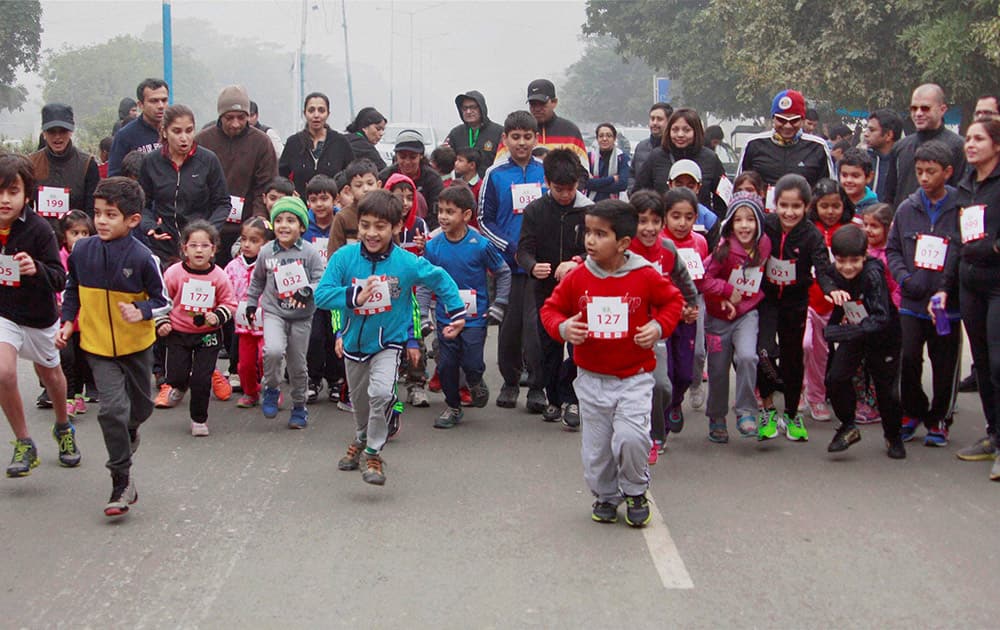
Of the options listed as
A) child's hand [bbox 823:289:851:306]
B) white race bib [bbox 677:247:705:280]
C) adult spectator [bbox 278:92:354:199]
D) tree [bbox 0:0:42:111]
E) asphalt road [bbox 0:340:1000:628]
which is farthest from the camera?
tree [bbox 0:0:42:111]

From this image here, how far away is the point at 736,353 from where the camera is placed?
27.3ft

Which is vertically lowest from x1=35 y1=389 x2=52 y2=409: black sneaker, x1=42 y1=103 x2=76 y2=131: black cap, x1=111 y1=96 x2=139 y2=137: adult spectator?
x1=35 y1=389 x2=52 y2=409: black sneaker

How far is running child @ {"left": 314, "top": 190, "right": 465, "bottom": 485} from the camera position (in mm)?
7367

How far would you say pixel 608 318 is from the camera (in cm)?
655

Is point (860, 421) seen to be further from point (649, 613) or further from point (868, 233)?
point (649, 613)

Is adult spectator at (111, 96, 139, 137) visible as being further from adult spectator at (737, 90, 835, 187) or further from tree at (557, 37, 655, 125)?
tree at (557, 37, 655, 125)

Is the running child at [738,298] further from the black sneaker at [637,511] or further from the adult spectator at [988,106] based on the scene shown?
the adult spectator at [988,106]

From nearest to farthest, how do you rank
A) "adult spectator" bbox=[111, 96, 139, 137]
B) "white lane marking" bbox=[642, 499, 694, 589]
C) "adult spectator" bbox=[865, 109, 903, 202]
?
"white lane marking" bbox=[642, 499, 694, 589]
"adult spectator" bbox=[865, 109, 903, 202]
"adult spectator" bbox=[111, 96, 139, 137]

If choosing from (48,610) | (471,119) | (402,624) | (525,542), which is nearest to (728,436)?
(525,542)

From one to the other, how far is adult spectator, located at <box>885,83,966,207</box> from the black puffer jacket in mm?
5178

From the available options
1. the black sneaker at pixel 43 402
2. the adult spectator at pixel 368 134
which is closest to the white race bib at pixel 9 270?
the black sneaker at pixel 43 402

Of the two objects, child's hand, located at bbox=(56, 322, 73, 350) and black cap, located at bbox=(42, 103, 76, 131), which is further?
black cap, located at bbox=(42, 103, 76, 131)

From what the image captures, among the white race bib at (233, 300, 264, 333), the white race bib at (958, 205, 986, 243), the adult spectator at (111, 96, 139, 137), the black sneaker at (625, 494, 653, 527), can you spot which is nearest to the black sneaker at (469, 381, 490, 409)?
the white race bib at (233, 300, 264, 333)

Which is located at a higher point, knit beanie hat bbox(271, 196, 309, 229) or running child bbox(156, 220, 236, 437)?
knit beanie hat bbox(271, 196, 309, 229)
